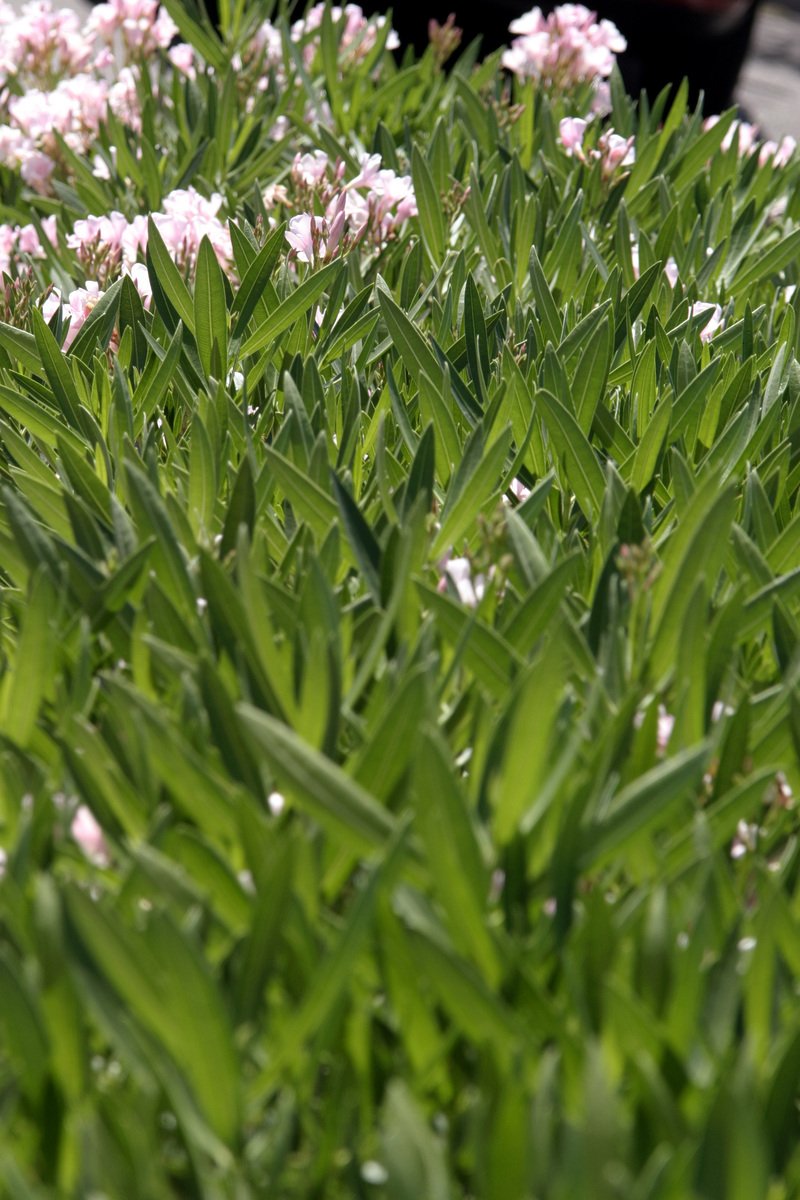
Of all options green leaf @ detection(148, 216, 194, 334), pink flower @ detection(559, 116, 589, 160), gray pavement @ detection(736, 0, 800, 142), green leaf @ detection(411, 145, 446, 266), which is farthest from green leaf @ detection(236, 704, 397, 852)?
gray pavement @ detection(736, 0, 800, 142)

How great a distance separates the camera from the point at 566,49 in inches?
131

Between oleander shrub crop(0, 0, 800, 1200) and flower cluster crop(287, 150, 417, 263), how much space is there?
0.04ft

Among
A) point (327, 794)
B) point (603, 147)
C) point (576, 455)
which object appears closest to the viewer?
point (327, 794)

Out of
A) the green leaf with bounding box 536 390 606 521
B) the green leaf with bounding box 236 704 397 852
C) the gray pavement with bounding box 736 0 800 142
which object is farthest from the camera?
the gray pavement with bounding box 736 0 800 142

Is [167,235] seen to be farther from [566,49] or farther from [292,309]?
[566,49]

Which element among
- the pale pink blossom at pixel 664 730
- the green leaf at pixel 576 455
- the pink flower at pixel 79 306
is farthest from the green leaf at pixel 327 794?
the pink flower at pixel 79 306

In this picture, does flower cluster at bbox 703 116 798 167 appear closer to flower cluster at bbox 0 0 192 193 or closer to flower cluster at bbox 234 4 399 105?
flower cluster at bbox 234 4 399 105

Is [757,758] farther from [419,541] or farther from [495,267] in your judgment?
[495,267]

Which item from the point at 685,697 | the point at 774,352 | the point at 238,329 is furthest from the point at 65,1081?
the point at 774,352

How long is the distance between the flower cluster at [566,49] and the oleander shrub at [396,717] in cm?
113

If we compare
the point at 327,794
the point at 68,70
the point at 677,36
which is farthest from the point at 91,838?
the point at 677,36

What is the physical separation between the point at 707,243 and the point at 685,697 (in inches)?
61.1

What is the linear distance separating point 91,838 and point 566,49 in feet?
9.11

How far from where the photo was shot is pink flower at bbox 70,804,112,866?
3.81ft
